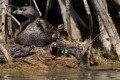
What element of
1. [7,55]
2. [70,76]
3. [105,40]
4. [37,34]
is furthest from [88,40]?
[70,76]

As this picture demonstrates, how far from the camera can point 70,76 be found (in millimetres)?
11766

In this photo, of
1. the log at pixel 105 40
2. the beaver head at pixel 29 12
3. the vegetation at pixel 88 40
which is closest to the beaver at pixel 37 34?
the vegetation at pixel 88 40

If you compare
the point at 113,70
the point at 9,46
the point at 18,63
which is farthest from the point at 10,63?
the point at 113,70

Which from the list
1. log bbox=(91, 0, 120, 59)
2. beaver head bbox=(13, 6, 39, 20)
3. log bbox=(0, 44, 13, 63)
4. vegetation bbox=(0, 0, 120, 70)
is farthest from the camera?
beaver head bbox=(13, 6, 39, 20)

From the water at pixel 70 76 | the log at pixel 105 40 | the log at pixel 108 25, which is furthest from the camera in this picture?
the log at pixel 105 40

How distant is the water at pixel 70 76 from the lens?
450 inches

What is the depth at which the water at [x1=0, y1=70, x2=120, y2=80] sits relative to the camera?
11.4 meters

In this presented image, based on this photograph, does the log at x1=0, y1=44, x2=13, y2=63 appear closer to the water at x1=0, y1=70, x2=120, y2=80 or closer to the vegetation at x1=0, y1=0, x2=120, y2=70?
the vegetation at x1=0, y1=0, x2=120, y2=70

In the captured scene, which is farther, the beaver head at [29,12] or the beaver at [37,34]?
the beaver head at [29,12]

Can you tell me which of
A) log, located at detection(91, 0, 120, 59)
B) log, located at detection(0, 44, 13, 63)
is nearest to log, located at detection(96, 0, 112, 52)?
log, located at detection(91, 0, 120, 59)

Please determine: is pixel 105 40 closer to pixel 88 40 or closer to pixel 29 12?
pixel 88 40

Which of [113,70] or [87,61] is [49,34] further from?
[113,70]

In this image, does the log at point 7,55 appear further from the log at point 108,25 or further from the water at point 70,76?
the log at point 108,25

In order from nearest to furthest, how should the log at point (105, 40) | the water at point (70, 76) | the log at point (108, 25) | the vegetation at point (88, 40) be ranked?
the water at point (70, 76), the vegetation at point (88, 40), the log at point (108, 25), the log at point (105, 40)
